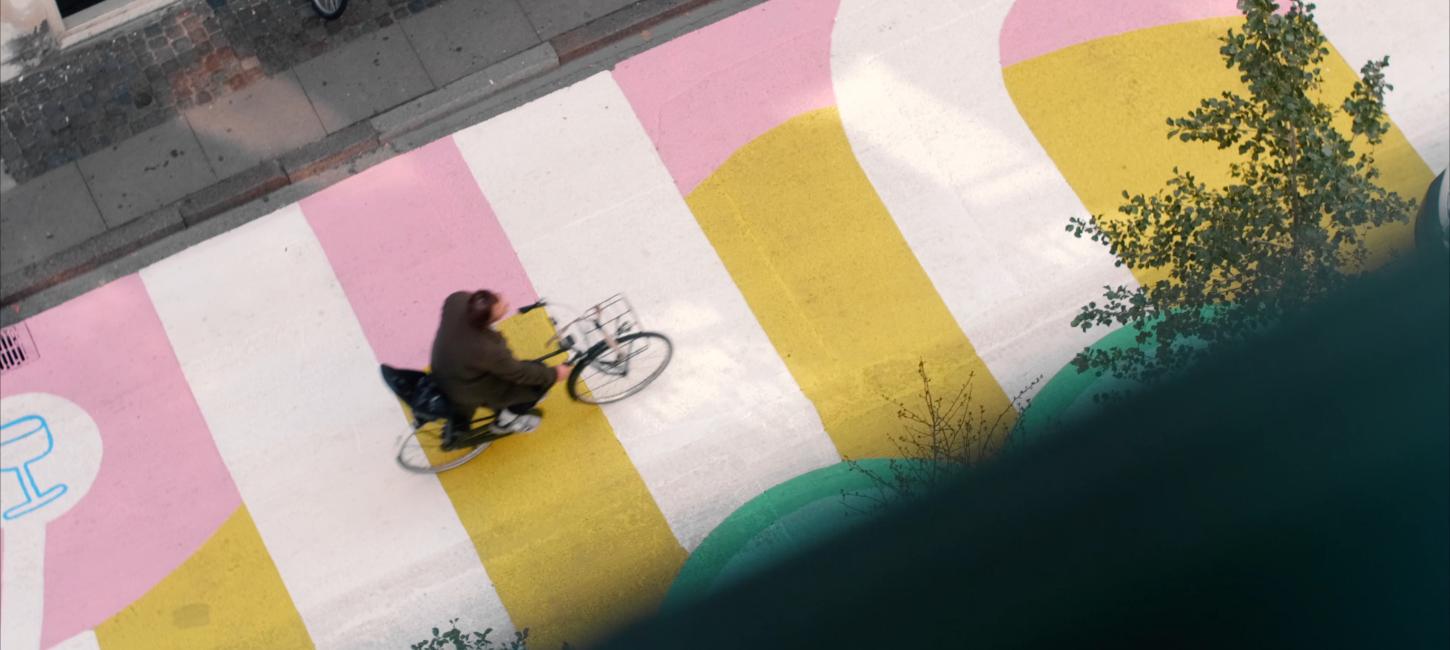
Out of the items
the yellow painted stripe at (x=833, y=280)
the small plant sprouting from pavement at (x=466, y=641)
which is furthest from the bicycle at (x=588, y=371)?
the small plant sprouting from pavement at (x=466, y=641)

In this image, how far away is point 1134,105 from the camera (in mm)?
9266

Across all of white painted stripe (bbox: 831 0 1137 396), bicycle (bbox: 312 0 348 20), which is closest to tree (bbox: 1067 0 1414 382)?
white painted stripe (bbox: 831 0 1137 396)

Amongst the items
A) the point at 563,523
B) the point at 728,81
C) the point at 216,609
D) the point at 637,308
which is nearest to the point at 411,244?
the point at 637,308

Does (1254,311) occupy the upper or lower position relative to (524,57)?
lower

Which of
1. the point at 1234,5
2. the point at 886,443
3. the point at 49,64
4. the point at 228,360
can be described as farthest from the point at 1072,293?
the point at 49,64

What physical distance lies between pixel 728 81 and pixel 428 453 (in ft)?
11.2

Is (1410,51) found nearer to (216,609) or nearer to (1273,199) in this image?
(1273,199)

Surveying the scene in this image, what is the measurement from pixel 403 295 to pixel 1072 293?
177 inches

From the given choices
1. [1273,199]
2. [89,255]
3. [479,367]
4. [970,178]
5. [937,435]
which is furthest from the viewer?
[89,255]

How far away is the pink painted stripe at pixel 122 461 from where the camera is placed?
8359 mm

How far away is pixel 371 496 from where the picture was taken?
8484 mm

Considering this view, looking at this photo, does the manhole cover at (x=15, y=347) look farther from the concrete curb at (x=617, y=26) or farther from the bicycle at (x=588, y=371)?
the concrete curb at (x=617, y=26)

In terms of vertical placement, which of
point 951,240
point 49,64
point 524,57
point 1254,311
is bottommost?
point 1254,311

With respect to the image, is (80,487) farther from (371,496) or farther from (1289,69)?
(1289,69)
